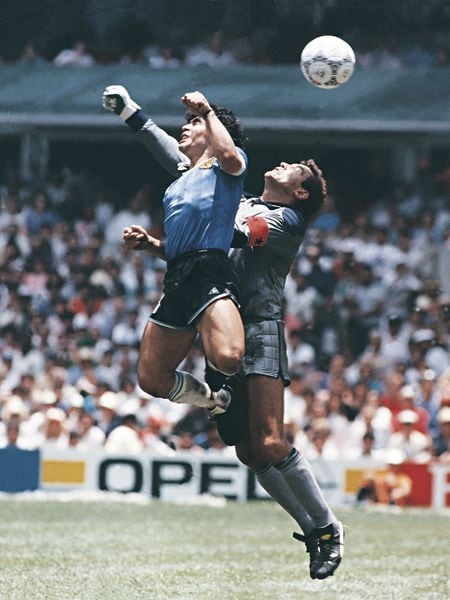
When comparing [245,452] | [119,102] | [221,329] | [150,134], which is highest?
[119,102]

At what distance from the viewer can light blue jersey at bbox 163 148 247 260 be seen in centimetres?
685

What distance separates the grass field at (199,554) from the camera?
283 inches

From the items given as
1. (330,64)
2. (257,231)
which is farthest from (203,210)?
(330,64)

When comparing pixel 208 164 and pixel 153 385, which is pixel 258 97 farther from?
pixel 153 385

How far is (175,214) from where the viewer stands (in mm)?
6906

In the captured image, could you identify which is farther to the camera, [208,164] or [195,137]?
[195,137]

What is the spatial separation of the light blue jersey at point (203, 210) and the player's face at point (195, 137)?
0.52 ft

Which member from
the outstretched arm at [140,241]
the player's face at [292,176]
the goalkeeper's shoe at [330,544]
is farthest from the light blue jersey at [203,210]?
the goalkeeper's shoe at [330,544]

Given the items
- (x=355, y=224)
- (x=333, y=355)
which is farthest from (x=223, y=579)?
(x=355, y=224)

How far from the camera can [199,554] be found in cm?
905

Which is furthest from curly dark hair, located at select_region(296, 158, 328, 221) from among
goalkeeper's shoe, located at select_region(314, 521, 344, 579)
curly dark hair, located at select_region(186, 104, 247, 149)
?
goalkeeper's shoe, located at select_region(314, 521, 344, 579)

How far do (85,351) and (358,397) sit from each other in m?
3.77

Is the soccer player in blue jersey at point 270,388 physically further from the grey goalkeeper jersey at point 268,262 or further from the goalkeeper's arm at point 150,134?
the goalkeeper's arm at point 150,134

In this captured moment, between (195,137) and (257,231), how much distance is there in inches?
24.8
